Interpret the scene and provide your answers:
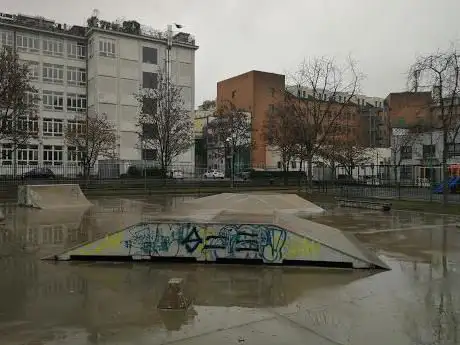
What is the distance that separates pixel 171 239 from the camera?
9.58 metres

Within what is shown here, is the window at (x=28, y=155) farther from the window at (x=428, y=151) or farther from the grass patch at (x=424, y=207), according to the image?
the grass patch at (x=424, y=207)

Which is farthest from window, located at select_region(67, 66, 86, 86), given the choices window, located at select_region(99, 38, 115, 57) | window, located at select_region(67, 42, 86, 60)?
window, located at select_region(99, 38, 115, 57)

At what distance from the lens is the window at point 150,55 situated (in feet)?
225

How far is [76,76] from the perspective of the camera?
6688 cm

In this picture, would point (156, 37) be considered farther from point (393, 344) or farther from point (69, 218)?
point (393, 344)

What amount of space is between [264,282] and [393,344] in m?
3.04

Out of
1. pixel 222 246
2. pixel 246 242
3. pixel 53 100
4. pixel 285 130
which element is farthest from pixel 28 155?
pixel 246 242

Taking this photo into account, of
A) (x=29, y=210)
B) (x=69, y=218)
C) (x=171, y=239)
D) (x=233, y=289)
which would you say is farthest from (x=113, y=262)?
(x=29, y=210)

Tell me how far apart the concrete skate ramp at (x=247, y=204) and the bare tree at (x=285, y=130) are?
55.0 feet

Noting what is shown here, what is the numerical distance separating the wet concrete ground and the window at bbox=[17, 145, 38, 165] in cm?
5315

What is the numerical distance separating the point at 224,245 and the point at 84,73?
63334 millimetres

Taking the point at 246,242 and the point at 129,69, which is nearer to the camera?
the point at 246,242

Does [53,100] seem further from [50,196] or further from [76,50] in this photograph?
[50,196]

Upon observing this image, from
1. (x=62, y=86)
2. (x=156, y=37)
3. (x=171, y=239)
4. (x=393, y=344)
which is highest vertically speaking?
(x=156, y=37)
